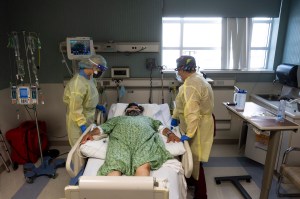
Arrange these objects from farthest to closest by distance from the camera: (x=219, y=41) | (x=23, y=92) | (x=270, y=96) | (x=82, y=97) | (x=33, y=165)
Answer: (x=219, y=41)
(x=270, y=96)
(x=33, y=165)
(x=23, y=92)
(x=82, y=97)

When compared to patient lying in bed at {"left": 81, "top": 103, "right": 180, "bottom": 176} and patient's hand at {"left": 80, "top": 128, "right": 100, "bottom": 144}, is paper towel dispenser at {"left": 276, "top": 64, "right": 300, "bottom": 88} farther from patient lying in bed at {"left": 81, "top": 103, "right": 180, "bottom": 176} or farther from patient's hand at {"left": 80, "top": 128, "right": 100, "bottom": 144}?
patient's hand at {"left": 80, "top": 128, "right": 100, "bottom": 144}

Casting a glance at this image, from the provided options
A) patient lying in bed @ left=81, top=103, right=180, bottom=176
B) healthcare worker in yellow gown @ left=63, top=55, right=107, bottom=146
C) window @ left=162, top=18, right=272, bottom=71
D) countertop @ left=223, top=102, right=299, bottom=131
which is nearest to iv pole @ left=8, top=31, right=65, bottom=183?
healthcare worker in yellow gown @ left=63, top=55, right=107, bottom=146

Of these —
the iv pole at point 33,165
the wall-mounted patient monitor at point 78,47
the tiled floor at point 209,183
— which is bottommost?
the tiled floor at point 209,183

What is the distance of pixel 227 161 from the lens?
2922 millimetres

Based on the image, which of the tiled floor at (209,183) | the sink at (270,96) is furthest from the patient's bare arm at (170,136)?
the sink at (270,96)

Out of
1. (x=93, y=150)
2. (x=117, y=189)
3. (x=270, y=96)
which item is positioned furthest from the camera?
(x=270, y=96)

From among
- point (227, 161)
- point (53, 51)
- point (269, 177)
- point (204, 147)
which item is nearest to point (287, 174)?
point (269, 177)

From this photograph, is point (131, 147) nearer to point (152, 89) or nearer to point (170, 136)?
point (170, 136)

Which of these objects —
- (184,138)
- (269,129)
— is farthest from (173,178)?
(269,129)

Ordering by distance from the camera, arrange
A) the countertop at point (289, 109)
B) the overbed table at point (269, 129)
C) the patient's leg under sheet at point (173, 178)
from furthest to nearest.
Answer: the countertop at point (289, 109) → the overbed table at point (269, 129) → the patient's leg under sheet at point (173, 178)

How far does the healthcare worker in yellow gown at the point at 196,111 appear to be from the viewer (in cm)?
187

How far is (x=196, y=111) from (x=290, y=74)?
65.7 inches

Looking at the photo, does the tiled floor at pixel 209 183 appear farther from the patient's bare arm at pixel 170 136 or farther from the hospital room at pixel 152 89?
the patient's bare arm at pixel 170 136

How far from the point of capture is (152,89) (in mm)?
3166
